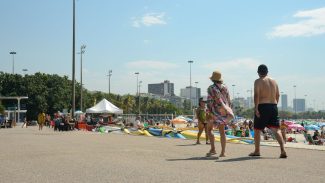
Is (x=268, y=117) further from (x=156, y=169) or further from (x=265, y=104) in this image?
(x=156, y=169)

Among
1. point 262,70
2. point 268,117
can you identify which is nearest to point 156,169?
point 268,117

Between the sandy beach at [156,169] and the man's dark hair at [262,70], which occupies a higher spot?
the man's dark hair at [262,70]

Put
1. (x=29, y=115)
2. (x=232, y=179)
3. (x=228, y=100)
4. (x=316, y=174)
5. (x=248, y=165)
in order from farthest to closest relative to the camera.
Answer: (x=29, y=115) → (x=228, y=100) → (x=248, y=165) → (x=316, y=174) → (x=232, y=179)

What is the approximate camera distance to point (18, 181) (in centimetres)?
558

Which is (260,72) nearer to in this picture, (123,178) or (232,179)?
(232,179)

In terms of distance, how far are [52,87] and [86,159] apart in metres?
75.4

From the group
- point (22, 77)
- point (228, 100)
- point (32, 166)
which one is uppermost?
point (22, 77)

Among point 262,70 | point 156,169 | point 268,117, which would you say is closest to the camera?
point 156,169

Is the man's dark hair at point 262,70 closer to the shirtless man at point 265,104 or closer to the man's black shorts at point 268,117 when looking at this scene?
the shirtless man at point 265,104

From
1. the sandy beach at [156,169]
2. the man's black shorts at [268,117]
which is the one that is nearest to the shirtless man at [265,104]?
the man's black shorts at [268,117]

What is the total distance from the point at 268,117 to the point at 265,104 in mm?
260

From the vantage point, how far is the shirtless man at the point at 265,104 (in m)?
8.28

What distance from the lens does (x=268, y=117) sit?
27.2ft

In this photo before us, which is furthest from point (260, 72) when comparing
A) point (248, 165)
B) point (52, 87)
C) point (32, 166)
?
Answer: point (52, 87)
